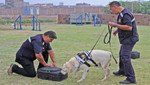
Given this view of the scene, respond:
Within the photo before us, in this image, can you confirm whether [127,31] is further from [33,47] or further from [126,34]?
[33,47]

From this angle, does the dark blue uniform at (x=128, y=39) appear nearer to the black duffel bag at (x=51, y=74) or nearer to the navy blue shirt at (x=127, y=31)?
the navy blue shirt at (x=127, y=31)

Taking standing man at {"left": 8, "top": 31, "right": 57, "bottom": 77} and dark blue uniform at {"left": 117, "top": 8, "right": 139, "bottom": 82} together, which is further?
standing man at {"left": 8, "top": 31, "right": 57, "bottom": 77}

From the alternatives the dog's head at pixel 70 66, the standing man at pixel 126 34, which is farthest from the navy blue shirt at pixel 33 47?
the standing man at pixel 126 34

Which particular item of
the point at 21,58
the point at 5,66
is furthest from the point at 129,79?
the point at 5,66

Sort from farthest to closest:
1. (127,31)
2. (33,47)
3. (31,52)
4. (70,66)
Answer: (31,52) → (33,47) → (70,66) → (127,31)

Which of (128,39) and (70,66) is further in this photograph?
(70,66)

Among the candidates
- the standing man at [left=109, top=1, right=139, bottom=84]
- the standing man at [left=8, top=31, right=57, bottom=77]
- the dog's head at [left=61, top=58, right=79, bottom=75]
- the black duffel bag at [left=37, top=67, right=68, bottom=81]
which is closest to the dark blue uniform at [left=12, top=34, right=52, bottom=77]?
the standing man at [left=8, top=31, right=57, bottom=77]

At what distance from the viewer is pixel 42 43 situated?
5.78 m

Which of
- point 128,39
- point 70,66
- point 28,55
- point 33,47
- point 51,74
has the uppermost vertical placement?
point 128,39

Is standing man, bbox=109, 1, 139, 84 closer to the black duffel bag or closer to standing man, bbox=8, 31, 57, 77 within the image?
the black duffel bag

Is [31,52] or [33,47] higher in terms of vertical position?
[33,47]

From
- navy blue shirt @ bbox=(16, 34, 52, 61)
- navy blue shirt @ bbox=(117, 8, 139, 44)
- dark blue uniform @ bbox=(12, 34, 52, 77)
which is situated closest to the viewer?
navy blue shirt @ bbox=(117, 8, 139, 44)

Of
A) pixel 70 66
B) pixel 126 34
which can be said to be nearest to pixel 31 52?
pixel 70 66

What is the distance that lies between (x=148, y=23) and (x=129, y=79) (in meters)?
36.2
